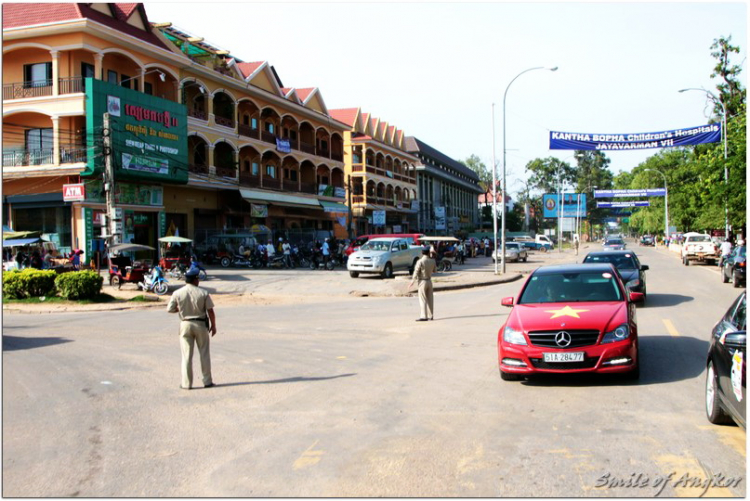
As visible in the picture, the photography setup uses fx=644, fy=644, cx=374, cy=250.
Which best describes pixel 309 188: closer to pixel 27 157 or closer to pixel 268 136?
pixel 268 136

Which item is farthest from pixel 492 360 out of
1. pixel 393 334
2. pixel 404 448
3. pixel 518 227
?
pixel 518 227

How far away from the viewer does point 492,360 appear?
9.59 metres

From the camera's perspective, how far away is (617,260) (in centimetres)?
1778

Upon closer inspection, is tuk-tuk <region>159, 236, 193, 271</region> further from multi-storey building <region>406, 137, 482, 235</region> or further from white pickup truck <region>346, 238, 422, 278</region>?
multi-storey building <region>406, 137, 482, 235</region>

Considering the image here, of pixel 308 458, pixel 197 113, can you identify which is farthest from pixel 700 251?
pixel 308 458

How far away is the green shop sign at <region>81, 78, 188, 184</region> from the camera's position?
2953 cm

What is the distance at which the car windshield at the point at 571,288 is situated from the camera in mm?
8734

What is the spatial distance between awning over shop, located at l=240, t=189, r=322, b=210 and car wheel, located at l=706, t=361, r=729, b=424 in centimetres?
3793

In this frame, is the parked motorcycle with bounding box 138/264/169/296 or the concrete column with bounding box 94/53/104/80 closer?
the parked motorcycle with bounding box 138/264/169/296

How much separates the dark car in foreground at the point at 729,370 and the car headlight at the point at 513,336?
2.15m

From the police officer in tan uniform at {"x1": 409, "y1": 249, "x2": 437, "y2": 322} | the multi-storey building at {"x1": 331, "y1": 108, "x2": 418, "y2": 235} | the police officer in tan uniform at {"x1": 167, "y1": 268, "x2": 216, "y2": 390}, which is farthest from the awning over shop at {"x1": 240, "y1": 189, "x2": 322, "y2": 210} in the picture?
the police officer in tan uniform at {"x1": 167, "y1": 268, "x2": 216, "y2": 390}

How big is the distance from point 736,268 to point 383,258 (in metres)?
13.8

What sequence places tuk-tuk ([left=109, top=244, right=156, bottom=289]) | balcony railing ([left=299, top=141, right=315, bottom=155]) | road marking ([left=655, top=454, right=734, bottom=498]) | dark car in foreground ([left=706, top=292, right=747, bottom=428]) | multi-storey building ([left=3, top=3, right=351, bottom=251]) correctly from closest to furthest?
road marking ([left=655, top=454, right=734, bottom=498]) < dark car in foreground ([left=706, top=292, right=747, bottom=428]) < tuk-tuk ([left=109, top=244, right=156, bottom=289]) < multi-storey building ([left=3, top=3, right=351, bottom=251]) < balcony railing ([left=299, top=141, right=315, bottom=155])

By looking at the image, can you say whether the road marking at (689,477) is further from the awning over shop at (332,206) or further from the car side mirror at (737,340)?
the awning over shop at (332,206)
